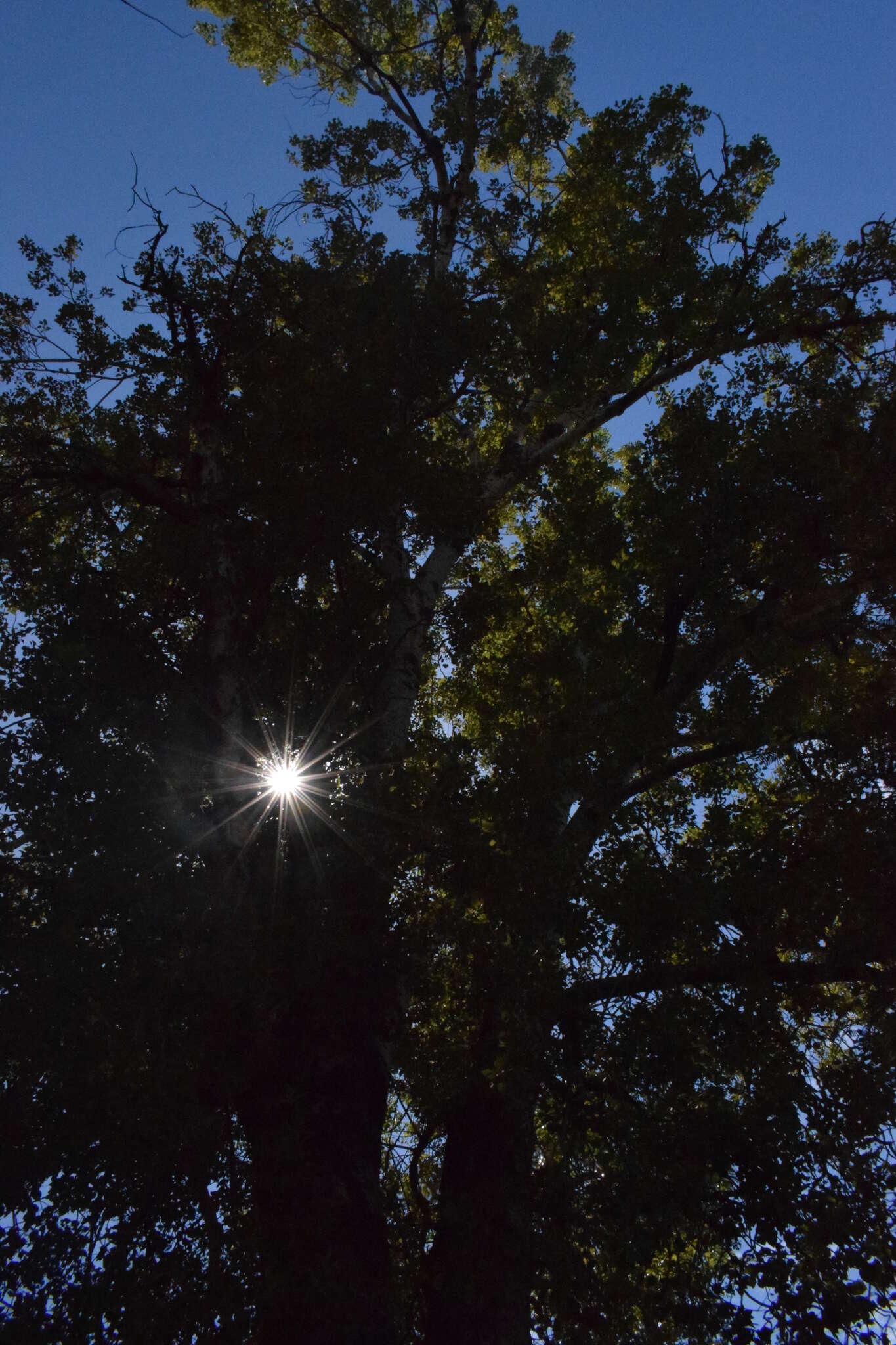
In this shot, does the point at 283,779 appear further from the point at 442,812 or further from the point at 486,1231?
the point at 486,1231

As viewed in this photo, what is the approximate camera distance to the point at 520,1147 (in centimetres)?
709

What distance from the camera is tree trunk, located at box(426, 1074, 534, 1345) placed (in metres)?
6.28

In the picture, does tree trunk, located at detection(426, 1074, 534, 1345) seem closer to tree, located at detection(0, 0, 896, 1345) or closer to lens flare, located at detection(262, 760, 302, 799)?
tree, located at detection(0, 0, 896, 1345)

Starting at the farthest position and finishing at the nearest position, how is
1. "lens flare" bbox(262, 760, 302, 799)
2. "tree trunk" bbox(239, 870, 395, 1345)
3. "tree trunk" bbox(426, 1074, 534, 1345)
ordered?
"lens flare" bbox(262, 760, 302, 799) < "tree trunk" bbox(426, 1074, 534, 1345) < "tree trunk" bbox(239, 870, 395, 1345)

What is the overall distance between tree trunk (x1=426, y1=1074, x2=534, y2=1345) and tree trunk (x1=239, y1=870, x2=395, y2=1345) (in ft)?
1.85

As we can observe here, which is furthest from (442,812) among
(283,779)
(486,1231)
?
(486,1231)

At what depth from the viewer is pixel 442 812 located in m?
7.67

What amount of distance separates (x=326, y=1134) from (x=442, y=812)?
2736 mm

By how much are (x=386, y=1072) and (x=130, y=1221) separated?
92.3 inches

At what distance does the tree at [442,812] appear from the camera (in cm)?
605

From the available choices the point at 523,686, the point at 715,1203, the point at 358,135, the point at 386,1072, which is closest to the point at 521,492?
the point at 523,686

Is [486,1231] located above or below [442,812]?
below

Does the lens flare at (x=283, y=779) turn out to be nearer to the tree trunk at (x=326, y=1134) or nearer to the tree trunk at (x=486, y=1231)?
the tree trunk at (x=326, y=1134)

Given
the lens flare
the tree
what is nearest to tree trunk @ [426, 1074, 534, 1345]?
the tree
